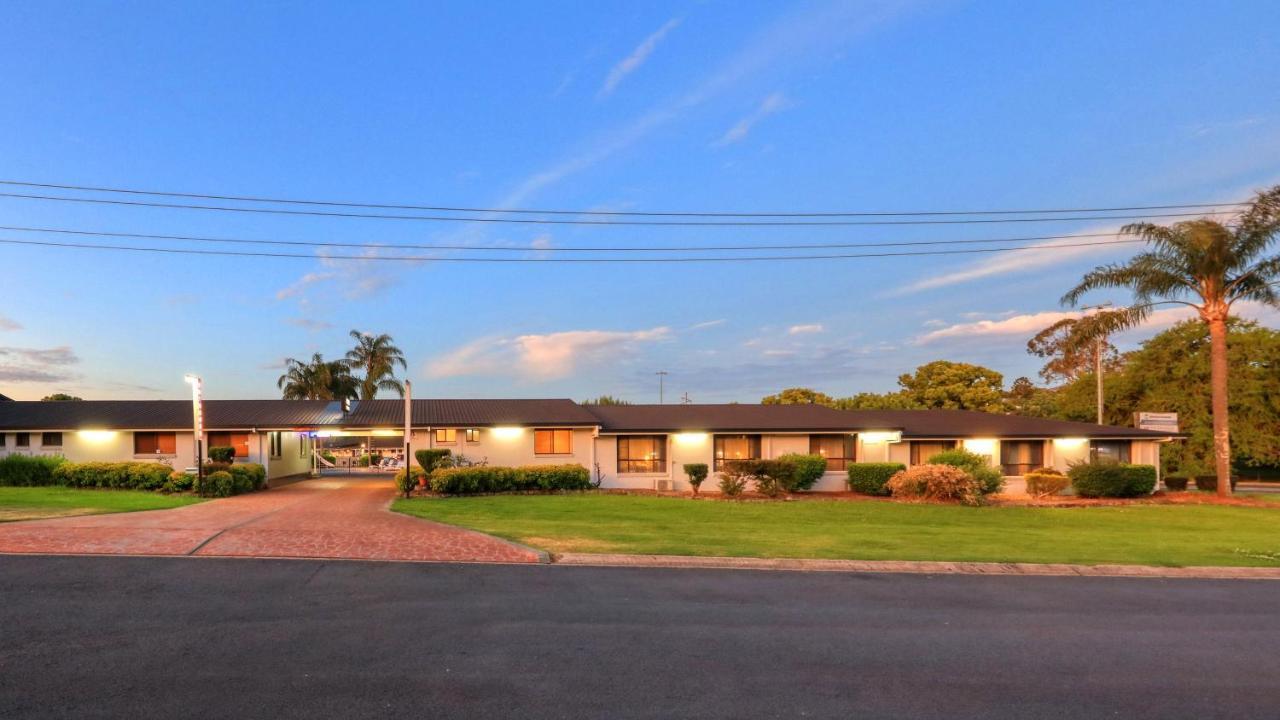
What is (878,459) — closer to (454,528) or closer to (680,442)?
(680,442)

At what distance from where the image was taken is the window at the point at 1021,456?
30.3 m

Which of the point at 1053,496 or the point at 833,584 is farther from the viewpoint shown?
the point at 1053,496

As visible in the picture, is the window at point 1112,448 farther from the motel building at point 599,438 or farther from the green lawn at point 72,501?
the green lawn at point 72,501

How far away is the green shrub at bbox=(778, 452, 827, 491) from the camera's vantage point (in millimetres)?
26969

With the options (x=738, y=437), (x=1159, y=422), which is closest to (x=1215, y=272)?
(x=1159, y=422)

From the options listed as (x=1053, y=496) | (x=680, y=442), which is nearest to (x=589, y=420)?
(x=680, y=442)

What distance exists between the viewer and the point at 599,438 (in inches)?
1139

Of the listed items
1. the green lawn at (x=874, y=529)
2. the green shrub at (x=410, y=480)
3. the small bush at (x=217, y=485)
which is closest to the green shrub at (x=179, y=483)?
the small bush at (x=217, y=485)

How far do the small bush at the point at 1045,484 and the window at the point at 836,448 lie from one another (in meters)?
6.76

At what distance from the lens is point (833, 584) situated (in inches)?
390

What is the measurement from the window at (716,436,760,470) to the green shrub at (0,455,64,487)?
25166mm

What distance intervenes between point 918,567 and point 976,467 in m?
15.8

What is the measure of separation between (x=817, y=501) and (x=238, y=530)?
17.6m

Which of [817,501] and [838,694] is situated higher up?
[838,694]
